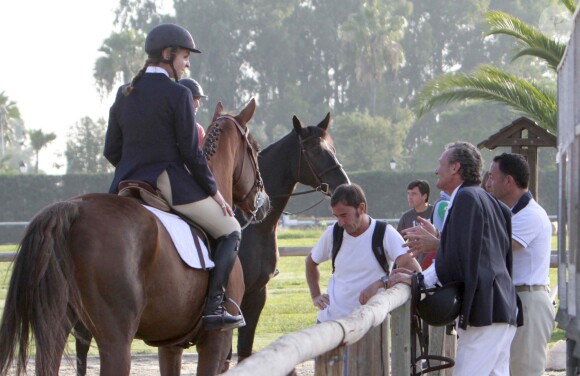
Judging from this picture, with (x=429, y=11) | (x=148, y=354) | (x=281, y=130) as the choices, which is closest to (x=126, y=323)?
(x=148, y=354)

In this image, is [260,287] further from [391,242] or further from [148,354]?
[148,354]

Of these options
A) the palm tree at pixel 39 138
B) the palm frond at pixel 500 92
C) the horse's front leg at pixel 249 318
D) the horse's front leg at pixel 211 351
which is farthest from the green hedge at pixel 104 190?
the horse's front leg at pixel 211 351

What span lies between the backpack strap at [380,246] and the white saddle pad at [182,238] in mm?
1232

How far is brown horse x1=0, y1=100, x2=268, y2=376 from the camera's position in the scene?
5148 millimetres

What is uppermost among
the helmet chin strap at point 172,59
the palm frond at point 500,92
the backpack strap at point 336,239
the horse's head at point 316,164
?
the palm frond at point 500,92

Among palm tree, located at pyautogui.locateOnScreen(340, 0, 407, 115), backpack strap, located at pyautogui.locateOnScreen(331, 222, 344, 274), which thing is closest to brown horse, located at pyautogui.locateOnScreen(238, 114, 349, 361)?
backpack strap, located at pyautogui.locateOnScreen(331, 222, 344, 274)

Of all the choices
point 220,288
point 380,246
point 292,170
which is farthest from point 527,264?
point 292,170

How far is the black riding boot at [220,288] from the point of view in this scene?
6305 millimetres

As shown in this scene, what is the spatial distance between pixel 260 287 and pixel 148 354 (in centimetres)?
414

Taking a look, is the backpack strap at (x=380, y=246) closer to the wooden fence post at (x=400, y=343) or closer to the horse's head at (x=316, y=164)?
the wooden fence post at (x=400, y=343)

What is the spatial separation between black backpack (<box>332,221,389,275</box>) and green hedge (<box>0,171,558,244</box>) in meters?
43.1

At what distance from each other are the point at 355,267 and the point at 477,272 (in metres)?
1.59

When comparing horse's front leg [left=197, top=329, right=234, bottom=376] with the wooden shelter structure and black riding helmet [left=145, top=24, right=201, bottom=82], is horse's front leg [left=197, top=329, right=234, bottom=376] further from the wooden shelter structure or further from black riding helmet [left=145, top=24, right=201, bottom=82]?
the wooden shelter structure

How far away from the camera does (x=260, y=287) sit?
8664mm
